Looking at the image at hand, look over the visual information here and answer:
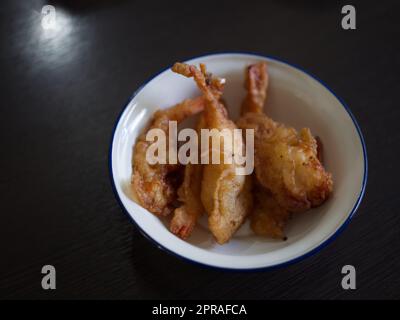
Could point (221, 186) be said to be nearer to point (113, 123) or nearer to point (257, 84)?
point (257, 84)

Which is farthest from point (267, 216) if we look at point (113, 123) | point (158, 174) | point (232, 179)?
point (113, 123)

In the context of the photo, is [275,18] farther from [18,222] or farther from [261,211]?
[18,222]

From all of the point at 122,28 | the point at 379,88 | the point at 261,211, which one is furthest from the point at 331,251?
the point at 122,28

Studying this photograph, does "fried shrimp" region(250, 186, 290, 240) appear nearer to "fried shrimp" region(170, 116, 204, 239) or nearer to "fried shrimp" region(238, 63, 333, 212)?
"fried shrimp" region(238, 63, 333, 212)

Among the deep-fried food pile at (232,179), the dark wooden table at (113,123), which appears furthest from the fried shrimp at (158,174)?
the dark wooden table at (113,123)

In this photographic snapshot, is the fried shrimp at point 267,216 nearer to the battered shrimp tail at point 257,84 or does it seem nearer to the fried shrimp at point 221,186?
the fried shrimp at point 221,186

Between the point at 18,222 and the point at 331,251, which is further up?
the point at 18,222
